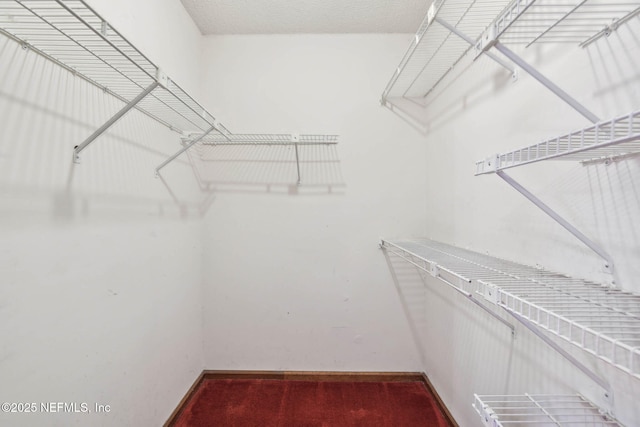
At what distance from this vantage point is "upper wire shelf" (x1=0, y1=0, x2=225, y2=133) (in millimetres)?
687

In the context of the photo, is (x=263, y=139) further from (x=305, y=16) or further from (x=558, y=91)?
(x=558, y=91)

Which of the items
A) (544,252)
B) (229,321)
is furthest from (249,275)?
(544,252)

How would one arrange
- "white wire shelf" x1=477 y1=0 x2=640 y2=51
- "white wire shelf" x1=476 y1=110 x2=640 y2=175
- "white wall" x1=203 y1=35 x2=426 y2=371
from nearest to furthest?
"white wire shelf" x1=476 y1=110 x2=640 y2=175
"white wire shelf" x1=477 y1=0 x2=640 y2=51
"white wall" x1=203 y1=35 x2=426 y2=371

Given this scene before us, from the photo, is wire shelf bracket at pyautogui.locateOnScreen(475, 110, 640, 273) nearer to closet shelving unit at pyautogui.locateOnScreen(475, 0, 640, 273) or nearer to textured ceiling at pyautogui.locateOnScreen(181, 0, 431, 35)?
closet shelving unit at pyautogui.locateOnScreen(475, 0, 640, 273)

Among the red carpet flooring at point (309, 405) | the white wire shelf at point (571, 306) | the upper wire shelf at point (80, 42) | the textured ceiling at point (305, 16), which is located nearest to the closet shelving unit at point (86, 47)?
the upper wire shelf at point (80, 42)

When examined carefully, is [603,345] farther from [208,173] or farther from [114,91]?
[208,173]

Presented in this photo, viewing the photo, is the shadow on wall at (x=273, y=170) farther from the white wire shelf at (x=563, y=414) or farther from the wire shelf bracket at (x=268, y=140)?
the white wire shelf at (x=563, y=414)

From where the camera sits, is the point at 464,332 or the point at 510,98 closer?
the point at 510,98

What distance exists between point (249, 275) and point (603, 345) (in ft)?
5.89

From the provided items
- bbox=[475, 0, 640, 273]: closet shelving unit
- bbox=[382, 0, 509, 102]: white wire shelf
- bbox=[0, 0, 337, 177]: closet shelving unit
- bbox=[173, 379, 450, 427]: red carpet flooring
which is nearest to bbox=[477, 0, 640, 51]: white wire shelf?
bbox=[475, 0, 640, 273]: closet shelving unit

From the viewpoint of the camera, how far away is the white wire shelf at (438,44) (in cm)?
116

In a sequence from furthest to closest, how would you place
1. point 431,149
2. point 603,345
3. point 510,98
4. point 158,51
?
1. point 431,149
2. point 158,51
3. point 510,98
4. point 603,345

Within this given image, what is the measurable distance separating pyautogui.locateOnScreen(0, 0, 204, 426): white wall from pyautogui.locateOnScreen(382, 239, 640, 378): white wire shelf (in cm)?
129

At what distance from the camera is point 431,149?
1.92 meters
